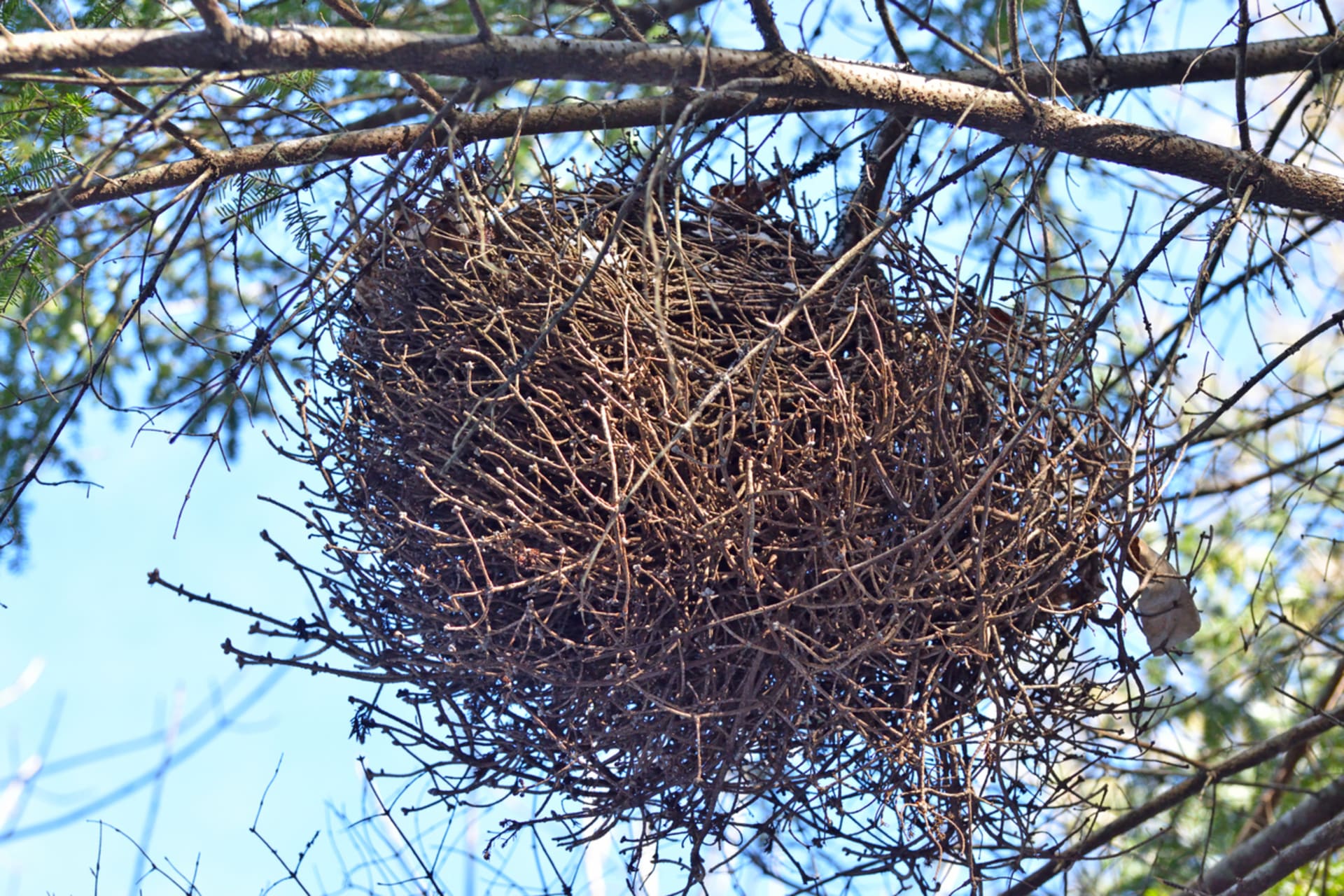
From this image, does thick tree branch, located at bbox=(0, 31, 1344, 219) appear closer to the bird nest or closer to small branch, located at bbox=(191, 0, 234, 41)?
small branch, located at bbox=(191, 0, 234, 41)

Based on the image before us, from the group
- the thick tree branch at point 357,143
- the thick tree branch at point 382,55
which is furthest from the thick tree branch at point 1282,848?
the thick tree branch at point 357,143

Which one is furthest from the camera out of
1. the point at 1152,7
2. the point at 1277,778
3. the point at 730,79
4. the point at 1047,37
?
the point at 1277,778

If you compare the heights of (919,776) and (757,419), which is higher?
(757,419)

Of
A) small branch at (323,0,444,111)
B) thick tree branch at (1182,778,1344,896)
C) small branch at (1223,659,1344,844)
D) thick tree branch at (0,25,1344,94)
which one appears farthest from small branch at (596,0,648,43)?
small branch at (1223,659,1344,844)

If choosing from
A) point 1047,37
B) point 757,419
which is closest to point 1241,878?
point 757,419

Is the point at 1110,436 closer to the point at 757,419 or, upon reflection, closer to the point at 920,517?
the point at 920,517

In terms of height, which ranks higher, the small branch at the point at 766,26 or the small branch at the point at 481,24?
the small branch at the point at 766,26

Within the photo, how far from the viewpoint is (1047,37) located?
6.86 feet

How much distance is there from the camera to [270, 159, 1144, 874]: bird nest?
120 cm

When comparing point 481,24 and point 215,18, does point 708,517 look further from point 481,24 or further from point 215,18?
point 215,18

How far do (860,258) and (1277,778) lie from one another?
1.86m

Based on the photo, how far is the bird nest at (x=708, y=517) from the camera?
47.4 inches

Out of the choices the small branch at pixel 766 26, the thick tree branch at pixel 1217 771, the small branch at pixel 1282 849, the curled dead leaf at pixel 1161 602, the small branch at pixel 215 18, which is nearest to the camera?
the small branch at pixel 215 18

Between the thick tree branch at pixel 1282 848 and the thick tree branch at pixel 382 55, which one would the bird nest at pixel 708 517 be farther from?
the thick tree branch at pixel 1282 848
